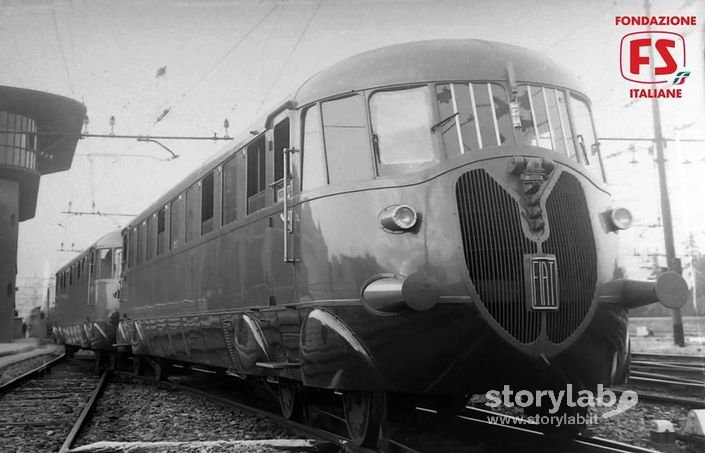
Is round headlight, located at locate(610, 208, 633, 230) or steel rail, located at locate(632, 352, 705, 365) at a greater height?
round headlight, located at locate(610, 208, 633, 230)

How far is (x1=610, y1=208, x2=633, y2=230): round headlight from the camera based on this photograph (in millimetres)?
5516

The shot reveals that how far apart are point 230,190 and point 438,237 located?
374 centimetres

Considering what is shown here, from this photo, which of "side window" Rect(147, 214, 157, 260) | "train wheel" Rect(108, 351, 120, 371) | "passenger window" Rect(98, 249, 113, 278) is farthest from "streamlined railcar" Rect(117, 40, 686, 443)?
"passenger window" Rect(98, 249, 113, 278)

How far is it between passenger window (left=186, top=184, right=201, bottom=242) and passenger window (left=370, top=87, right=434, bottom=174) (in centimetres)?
434

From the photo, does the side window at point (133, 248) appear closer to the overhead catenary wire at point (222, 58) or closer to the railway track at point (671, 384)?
the overhead catenary wire at point (222, 58)

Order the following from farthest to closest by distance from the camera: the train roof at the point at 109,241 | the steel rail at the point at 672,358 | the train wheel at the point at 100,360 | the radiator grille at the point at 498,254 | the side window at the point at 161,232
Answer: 1. the train wheel at the point at 100,360
2. the train roof at the point at 109,241
3. the steel rail at the point at 672,358
4. the side window at the point at 161,232
5. the radiator grille at the point at 498,254

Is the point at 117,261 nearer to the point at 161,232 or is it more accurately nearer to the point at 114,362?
the point at 114,362

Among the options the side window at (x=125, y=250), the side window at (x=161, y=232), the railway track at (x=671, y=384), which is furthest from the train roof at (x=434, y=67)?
the side window at (x=125, y=250)

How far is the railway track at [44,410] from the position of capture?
281 inches

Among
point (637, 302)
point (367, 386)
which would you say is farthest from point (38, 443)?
point (637, 302)

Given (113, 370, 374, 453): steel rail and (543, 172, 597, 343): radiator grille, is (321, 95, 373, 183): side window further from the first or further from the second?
(113, 370, 374, 453): steel rail

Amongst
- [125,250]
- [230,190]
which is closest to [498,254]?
[230,190]

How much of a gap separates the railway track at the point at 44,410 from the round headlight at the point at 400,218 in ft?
11.9

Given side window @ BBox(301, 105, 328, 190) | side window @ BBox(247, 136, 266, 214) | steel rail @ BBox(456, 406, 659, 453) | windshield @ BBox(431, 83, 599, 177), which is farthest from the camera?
side window @ BBox(247, 136, 266, 214)
